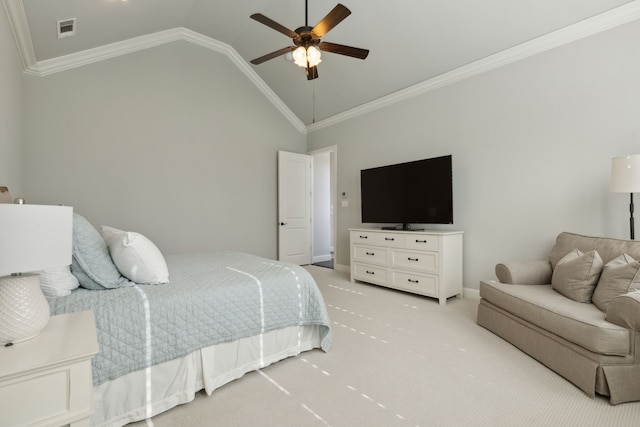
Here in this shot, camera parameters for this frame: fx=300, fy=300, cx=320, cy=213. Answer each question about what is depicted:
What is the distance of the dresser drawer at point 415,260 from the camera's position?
3.43 m

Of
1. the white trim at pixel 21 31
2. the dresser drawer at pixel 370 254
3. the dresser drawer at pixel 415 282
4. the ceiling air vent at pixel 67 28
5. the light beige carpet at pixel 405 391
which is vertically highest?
the ceiling air vent at pixel 67 28

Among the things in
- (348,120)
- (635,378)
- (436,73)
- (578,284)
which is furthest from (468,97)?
(635,378)

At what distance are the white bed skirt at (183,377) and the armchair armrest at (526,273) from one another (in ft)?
6.06

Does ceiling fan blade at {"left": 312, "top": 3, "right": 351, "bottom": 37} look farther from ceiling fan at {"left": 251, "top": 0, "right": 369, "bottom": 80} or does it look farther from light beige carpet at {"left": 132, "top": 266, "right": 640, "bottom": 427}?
light beige carpet at {"left": 132, "top": 266, "right": 640, "bottom": 427}

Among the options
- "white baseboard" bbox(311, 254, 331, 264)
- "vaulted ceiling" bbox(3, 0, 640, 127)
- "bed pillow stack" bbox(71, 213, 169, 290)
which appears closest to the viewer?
"bed pillow stack" bbox(71, 213, 169, 290)

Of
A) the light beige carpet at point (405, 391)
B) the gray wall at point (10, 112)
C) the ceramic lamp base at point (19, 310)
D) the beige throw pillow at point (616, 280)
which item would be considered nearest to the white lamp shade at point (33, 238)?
the ceramic lamp base at point (19, 310)

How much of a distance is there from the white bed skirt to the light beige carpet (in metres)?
0.06

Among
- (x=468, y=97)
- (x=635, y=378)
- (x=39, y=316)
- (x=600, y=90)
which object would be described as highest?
(x=468, y=97)

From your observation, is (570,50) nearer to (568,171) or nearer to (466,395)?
(568,171)

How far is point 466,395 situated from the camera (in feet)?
5.64

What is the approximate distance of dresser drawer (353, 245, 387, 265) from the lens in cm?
399

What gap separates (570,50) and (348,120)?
295cm

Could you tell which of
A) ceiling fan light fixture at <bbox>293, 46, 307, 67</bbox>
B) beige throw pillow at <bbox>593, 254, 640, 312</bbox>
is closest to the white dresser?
beige throw pillow at <bbox>593, 254, 640, 312</bbox>

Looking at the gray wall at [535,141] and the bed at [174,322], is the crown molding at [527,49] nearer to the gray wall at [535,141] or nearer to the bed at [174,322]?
the gray wall at [535,141]
